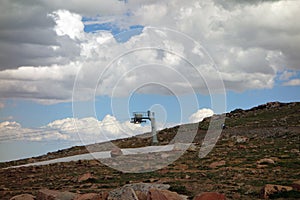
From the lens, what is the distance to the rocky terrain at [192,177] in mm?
27000

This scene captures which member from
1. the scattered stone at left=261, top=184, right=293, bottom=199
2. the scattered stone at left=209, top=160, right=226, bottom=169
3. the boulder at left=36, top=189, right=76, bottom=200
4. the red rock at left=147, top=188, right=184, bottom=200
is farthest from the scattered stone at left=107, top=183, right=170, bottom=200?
the scattered stone at left=209, top=160, right=226, bottom=169

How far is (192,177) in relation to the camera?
35812mm

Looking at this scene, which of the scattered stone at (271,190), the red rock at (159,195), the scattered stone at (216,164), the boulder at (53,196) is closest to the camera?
the red rock at (159,195)

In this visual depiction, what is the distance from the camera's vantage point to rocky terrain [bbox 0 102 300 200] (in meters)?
27.0

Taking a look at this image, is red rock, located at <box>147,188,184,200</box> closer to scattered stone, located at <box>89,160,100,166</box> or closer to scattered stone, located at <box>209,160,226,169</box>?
scattered stone, located at <box>209,160,226,169</box>

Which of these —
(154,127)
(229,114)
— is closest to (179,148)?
(154,127)

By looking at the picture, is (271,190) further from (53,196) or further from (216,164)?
(216,164)

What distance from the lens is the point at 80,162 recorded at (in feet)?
180

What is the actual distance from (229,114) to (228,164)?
73783 mm

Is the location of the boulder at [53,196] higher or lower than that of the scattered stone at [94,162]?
lower

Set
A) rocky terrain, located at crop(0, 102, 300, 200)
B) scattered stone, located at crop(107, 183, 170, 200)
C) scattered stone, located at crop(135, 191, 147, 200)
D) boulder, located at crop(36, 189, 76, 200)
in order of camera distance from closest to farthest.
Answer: scattered stone, located at crop(107, 183, 170, 200)
scattered stone, located at crop(135, 191, 147, 200)
rocky terrain, located at crop(0, 102, 300, 200)
boulder, located at crop(36, 189, 76, 200)

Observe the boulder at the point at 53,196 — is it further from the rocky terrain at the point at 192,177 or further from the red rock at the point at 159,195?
the red rock at the point at 159,195

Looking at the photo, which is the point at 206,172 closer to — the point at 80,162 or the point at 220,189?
the point at 220,189

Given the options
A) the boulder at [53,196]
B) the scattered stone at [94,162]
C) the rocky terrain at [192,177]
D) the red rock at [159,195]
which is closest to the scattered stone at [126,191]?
the rocky terrain at [192,177]
